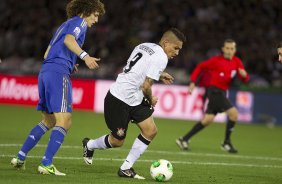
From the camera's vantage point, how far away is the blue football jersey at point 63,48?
9.60m

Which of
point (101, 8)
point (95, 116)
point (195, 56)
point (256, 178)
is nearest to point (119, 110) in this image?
point (101, 8)

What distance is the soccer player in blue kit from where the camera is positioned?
31.0 feet

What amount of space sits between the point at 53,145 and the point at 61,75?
3.13 feet

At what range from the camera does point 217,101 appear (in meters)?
16.0

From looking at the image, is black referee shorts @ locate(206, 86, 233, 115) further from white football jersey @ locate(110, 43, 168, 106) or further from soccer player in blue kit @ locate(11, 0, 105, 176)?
soccer player in blue kit @ locate(11, 0, 105, 176)

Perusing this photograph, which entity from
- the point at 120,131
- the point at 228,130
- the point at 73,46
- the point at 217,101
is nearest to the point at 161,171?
the point at 120,131

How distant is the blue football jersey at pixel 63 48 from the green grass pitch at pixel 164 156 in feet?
4.82

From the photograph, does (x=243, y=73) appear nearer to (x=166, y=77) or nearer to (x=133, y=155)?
(x=166, y=77)

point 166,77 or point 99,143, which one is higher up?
point 166,77

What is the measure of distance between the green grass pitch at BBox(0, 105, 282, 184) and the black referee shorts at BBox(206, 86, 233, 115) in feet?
2.89

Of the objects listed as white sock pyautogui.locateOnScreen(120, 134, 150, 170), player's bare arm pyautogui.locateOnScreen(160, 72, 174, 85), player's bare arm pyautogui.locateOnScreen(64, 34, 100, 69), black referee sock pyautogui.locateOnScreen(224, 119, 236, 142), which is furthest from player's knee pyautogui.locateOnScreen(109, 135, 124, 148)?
black referee sock pyautogui.locateOnScreen(224, 119, 236, 142)

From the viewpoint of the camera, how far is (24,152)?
32.4ft

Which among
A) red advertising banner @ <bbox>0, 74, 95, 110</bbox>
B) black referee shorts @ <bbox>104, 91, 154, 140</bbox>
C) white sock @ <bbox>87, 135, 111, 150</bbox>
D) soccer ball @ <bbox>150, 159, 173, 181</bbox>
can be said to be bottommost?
red advertising banner @ <bbox>0, 74, 95, 110</bbox>

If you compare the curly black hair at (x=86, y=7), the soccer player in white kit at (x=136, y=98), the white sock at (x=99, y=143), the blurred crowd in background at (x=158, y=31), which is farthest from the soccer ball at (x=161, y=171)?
the blurred crowd in background at (x=158, y=31)
